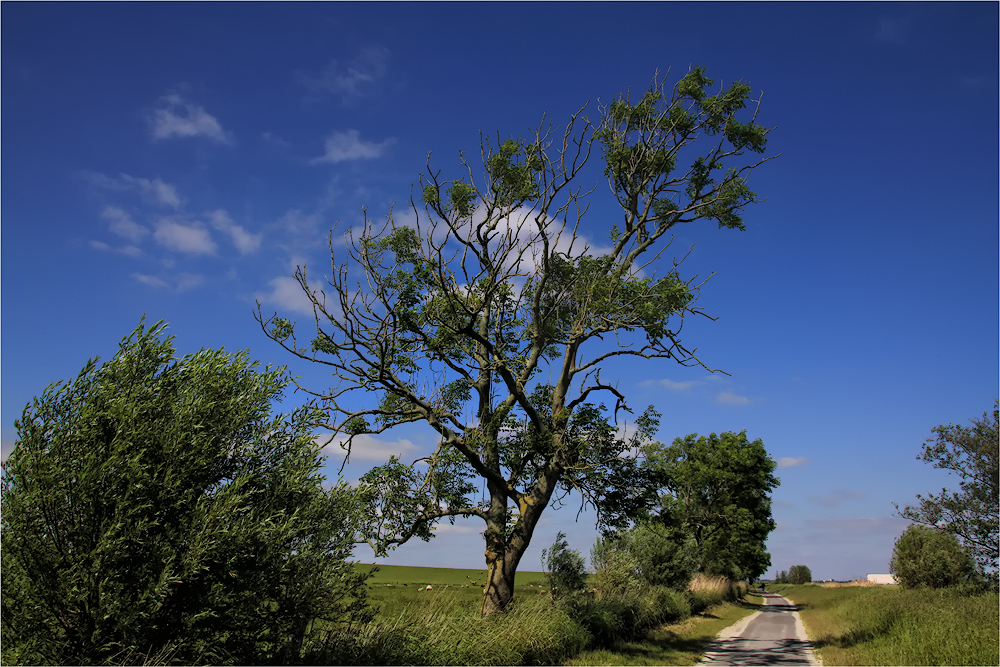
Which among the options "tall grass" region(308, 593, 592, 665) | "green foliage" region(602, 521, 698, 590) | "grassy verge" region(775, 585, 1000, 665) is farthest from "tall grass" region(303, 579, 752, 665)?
"green foliage" region(602, 521, 698, 590)

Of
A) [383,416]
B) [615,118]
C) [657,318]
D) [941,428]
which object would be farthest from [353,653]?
[941,428]

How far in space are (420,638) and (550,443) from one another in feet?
24.2

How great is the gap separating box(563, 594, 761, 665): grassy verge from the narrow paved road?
1.60 feet

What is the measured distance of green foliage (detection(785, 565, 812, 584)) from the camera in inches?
5960

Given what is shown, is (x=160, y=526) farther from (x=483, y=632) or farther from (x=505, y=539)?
(x=505, y=539)

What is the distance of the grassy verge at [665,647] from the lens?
15.5m

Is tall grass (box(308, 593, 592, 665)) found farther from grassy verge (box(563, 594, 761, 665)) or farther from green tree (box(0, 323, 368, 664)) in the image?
green tree (box(0, 323, 368, 664))

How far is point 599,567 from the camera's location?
23.6m

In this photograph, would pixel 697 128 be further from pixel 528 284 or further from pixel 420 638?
pixel 420 638

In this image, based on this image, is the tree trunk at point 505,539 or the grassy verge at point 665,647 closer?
the grassy verge at point 665,647

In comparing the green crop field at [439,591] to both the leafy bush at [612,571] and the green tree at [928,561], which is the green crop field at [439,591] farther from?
the green tree at [928,561]

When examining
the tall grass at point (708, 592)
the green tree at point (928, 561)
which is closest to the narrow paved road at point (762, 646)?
the tall grass at point (708, 592)

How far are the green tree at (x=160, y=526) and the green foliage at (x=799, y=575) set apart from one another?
172 metres

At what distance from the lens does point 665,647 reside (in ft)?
63.0
